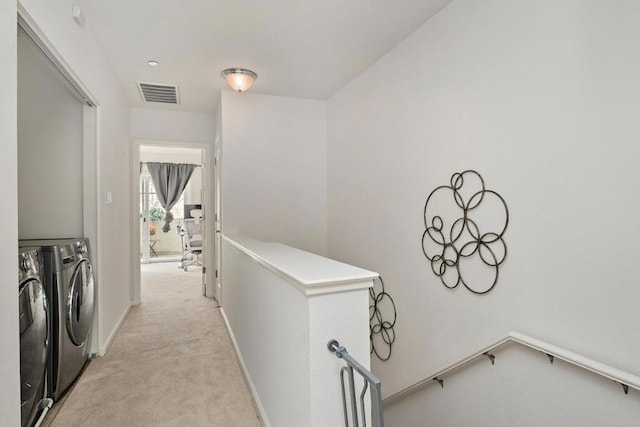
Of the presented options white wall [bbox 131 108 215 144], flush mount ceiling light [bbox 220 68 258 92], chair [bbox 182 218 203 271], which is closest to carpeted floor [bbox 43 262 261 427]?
white wall [bbox 131 108 215 144]

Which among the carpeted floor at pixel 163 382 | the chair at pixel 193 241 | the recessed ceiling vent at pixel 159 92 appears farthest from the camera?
the chair at pixel 193 241

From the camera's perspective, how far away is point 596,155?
54.7 inches

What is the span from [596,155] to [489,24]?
0.97 m

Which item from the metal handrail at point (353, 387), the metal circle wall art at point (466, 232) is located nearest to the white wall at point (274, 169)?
the metal circle wall art at point (466, 232)

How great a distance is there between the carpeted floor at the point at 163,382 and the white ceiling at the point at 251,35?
245 cm

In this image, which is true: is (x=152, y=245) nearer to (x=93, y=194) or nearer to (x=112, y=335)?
(x=112, y=335)

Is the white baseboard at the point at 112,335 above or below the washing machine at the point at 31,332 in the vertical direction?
below

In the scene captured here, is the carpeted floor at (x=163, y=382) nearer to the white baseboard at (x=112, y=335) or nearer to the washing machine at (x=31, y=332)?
the white baseboard at (x=112, y=335)

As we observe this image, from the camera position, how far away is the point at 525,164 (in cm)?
168

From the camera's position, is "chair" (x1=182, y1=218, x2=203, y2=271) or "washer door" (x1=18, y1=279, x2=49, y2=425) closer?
"washer door" (x1=18, y1=279, x2=49, y2=425)

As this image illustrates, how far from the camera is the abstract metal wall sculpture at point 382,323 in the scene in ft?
9.07

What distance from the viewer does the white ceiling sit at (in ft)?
7.08

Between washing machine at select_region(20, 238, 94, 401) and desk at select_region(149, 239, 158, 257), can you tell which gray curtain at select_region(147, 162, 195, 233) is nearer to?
desk at select_region(149, 239, 158, 257)

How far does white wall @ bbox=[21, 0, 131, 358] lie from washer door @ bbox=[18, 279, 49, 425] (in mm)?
894
